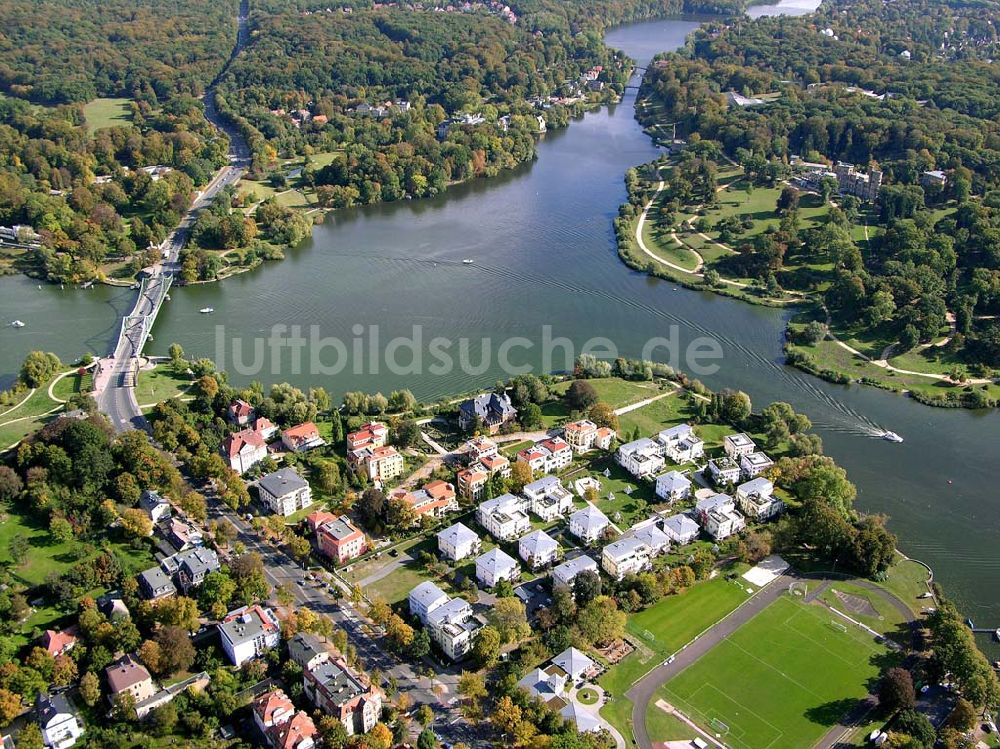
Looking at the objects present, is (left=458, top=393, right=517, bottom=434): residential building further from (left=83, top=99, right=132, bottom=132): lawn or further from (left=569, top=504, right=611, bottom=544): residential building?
(left=83, top=99, right=132, bottom=132): lawn

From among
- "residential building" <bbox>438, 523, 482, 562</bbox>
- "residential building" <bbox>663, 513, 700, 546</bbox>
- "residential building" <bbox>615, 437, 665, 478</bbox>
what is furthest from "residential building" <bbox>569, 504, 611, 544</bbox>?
"residential building" <bbox>615, 437, 665, 478</bbox>

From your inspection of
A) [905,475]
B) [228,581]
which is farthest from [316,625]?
[905,475]

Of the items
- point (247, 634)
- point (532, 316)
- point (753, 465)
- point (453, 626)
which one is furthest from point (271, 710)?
point (532, 316)

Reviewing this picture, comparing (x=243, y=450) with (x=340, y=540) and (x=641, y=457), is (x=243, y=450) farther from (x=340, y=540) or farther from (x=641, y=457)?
(x=641, y=457)

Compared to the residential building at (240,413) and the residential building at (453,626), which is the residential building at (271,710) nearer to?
the residential building at (453,626)

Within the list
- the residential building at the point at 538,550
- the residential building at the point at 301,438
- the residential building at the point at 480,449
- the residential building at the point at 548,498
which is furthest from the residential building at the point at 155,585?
the residential building at the point at 548,498

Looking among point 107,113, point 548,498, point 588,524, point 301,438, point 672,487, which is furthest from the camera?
point 107,113

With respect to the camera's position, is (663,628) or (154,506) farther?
(154,506)
